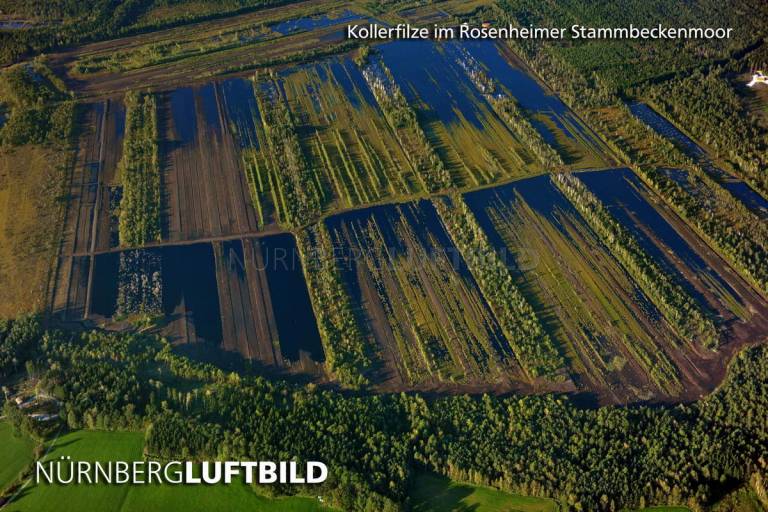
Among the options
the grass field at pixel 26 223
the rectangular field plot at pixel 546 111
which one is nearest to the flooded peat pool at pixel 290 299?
the grass field at pixel 26 223

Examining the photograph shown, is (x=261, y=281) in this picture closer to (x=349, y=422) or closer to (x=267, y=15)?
(x=349, y=422)

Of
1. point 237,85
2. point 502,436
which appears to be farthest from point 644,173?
point 237,85

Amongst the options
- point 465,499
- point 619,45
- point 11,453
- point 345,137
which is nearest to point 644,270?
point 465,499

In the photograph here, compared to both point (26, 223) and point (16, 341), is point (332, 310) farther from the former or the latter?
point (26, 223)

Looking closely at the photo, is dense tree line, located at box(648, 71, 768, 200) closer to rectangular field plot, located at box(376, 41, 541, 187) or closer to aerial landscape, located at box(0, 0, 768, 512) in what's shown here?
aerial landscape, located at box(0, 0, 768, 512)

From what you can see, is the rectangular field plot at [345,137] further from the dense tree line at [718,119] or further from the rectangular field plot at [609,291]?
the dense tree line at [718,119]

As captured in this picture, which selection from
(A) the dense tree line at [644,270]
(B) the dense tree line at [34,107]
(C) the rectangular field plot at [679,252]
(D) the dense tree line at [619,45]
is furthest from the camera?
(D) the dense tree line at [619,45]
